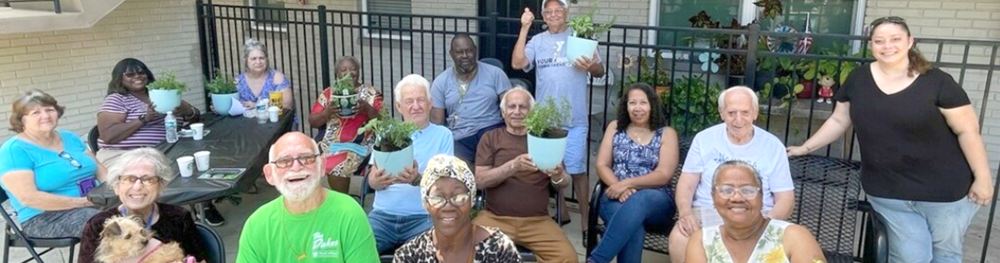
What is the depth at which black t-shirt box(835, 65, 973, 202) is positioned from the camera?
9.14ft

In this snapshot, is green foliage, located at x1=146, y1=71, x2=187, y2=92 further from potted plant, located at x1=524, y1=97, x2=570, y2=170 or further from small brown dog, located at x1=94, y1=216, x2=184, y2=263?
potted plant, located at x1=524, y1=97, x2=570, y2=170

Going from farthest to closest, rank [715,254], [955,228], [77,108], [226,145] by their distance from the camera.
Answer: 1. [77,108]
2. [226,145]
3. [955,228]
4. [715,254]

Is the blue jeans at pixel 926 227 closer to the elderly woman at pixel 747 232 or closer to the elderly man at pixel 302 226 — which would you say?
the elderly woman at pixel 747 232

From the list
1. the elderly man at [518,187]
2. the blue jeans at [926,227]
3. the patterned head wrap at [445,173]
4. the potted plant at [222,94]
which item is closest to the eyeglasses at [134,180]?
the patterned head wrap at [445,173]

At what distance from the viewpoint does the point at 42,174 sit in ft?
11.1

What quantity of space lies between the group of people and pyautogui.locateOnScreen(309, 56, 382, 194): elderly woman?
0.08 feet

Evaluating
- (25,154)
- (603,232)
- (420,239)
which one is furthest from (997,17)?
(25,154)

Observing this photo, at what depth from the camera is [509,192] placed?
3.35m

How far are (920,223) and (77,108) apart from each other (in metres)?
5.58

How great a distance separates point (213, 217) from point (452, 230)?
8.91ft

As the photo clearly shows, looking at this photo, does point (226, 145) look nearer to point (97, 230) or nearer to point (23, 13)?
point (97, 230)

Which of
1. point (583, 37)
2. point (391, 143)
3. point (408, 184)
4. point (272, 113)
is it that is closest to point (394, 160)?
point (391, 143)

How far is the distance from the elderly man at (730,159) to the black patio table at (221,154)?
2.08 meters

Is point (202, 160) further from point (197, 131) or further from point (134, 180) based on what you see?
point (134, 180)
